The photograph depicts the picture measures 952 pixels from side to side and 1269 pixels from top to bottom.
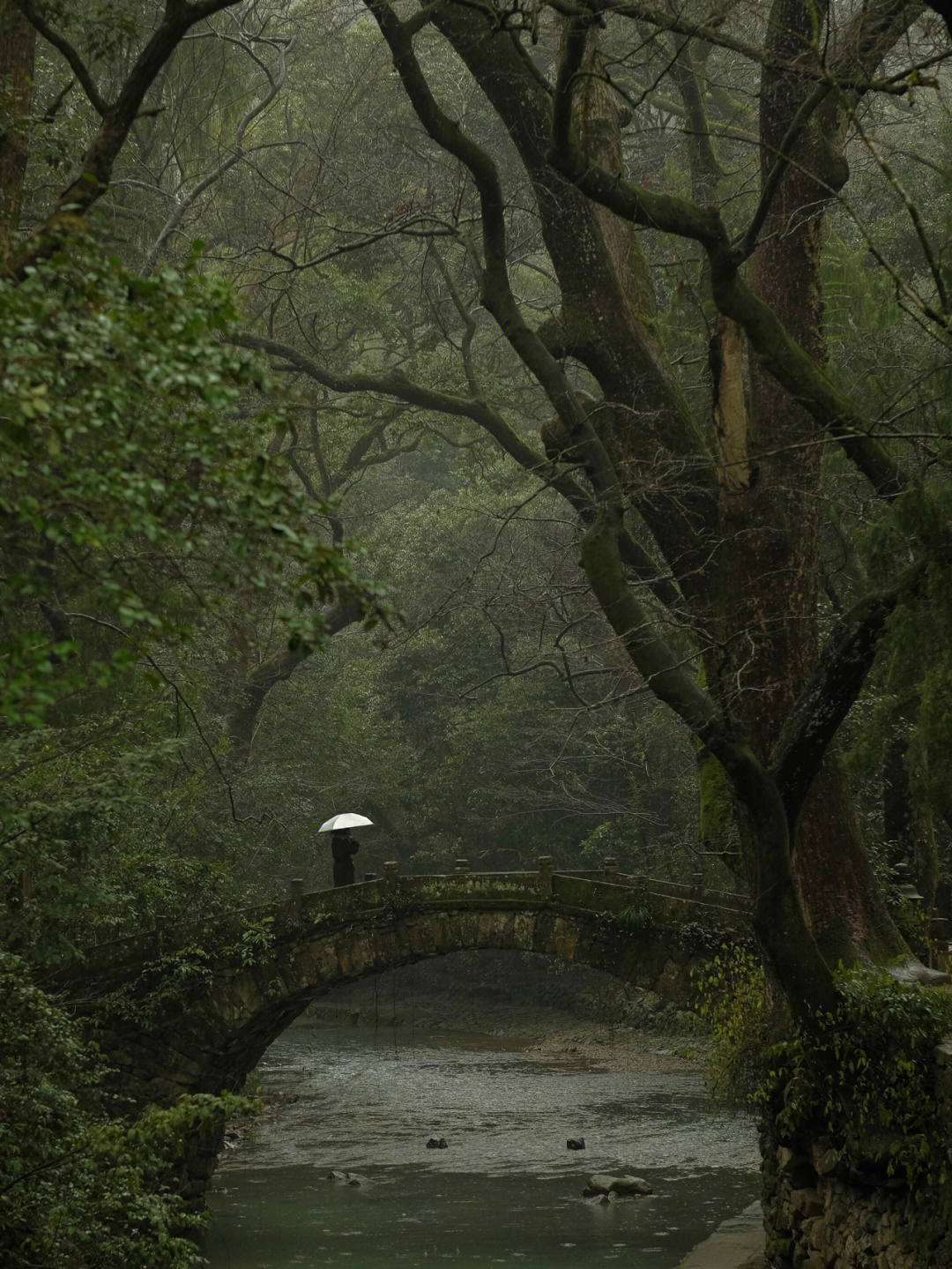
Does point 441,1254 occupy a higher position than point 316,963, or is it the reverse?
point 316,963

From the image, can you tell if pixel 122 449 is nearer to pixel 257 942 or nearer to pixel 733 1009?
pixel 733 1009

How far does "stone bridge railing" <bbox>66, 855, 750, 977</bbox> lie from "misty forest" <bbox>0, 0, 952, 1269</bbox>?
0.18 feet

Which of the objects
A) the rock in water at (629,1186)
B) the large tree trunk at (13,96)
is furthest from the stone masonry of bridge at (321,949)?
the large tree trunk at (13,96)

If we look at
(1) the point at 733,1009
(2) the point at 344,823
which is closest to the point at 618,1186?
(1) the point at 733,1009

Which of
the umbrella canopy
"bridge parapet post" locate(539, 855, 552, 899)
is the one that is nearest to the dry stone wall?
"bridge parapet post" locate(539, 855, 552, 899)

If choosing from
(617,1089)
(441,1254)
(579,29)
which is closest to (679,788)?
(617,1089)

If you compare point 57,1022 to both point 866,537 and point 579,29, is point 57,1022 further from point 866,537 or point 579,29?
point 579,29

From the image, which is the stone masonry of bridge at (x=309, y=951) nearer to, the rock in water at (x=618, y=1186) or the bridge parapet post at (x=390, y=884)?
the bridge parapet post at (x=390, y=884)

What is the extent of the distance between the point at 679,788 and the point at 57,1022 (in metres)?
14.5

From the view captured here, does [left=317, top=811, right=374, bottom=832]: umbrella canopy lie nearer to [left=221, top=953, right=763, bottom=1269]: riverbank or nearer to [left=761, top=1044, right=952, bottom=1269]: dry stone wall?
[left=221, top=953, right=763, bottom=1269]: riverbank

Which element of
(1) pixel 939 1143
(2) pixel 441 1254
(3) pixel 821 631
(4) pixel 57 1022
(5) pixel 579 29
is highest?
(5) pixel 579 29

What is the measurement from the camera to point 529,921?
607 inches

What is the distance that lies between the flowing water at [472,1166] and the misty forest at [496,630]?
11 centimetres

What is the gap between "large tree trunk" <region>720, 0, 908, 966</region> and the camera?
9961 mm
